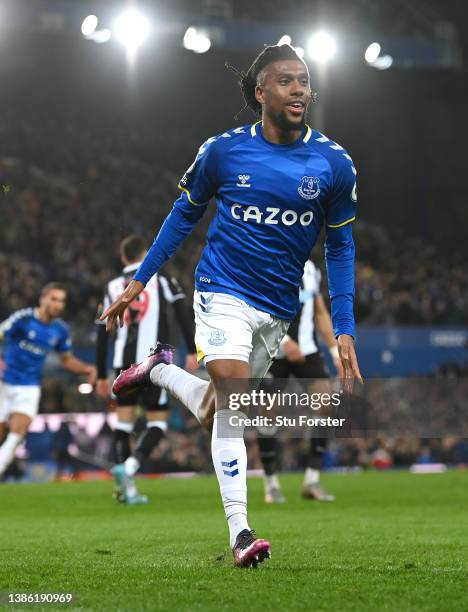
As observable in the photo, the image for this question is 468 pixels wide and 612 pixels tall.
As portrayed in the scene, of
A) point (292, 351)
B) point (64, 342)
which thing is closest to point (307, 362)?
point (292, 351)

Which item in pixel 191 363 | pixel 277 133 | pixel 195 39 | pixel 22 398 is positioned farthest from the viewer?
pixel 195 39

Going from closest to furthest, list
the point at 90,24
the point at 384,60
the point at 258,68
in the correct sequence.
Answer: the point at 258,68, the point at 90,24, the point at 384,60

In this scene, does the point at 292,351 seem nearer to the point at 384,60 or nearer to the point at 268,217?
the point at 268,217

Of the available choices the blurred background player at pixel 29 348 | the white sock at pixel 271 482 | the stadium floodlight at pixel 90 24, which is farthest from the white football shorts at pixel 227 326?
the stadium floodlight at pixel 90 24

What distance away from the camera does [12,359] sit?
35.6 feet

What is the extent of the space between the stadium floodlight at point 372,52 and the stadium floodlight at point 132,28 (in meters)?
5.22

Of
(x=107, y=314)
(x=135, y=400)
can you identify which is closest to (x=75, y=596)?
(x=107, y=314)

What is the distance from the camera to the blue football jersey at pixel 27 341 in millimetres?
10719

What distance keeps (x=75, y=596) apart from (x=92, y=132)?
2544 cm

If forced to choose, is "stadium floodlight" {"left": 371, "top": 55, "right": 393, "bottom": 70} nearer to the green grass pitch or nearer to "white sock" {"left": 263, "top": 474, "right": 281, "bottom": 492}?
the green grass pitch

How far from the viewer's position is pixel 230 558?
475 centimetres

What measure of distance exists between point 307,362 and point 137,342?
5.02 feet

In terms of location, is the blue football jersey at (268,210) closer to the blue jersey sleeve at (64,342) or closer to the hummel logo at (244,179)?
the hummel logo at (244,179)

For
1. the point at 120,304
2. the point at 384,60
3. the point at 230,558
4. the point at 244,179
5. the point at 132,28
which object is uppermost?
the point at 384,60
